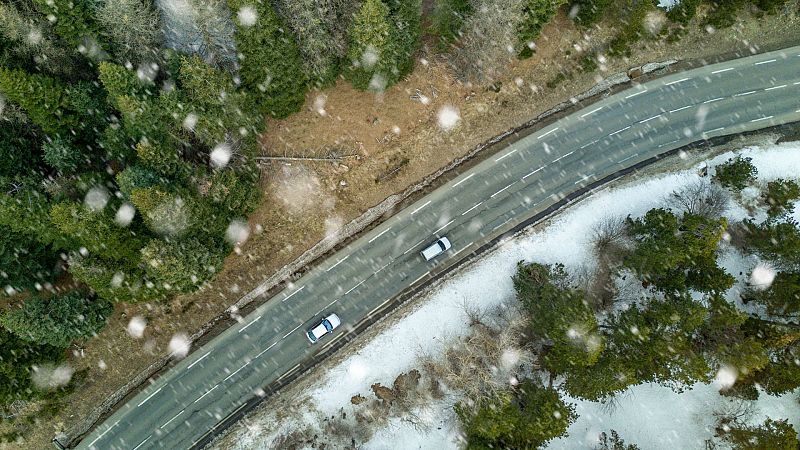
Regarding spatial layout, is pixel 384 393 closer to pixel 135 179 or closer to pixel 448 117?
pixel 448 117

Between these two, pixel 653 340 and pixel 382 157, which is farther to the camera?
pixel 382 157

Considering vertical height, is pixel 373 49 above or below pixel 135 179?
below

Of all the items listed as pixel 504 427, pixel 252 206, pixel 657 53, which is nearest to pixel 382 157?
pixel 252 206

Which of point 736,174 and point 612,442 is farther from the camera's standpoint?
point 736,174

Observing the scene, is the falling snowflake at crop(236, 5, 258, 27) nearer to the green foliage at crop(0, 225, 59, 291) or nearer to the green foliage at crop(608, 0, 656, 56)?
the green foliage at crop(0, 225, 59, 291)

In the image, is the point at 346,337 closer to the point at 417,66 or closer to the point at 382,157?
the point at 382,157

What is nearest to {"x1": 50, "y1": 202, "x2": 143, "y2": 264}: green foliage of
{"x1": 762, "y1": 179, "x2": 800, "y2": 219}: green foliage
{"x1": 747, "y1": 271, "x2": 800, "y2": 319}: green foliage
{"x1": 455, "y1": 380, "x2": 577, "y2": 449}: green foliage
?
{"x1": 455, "y1": 380, "x2": 577, "y2": 449}: green foliage

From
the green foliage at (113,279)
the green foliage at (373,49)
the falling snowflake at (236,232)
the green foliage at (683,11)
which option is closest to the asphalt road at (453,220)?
the green foliage at (683,11)

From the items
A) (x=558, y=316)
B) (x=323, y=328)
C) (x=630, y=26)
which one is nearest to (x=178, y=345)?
(x=323, y=328)
